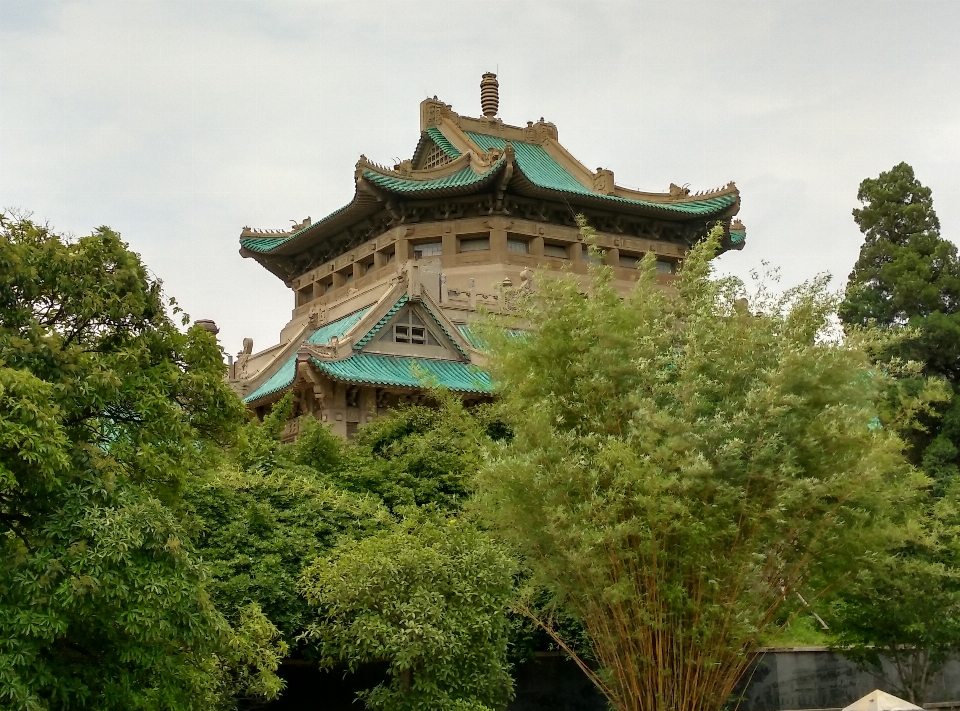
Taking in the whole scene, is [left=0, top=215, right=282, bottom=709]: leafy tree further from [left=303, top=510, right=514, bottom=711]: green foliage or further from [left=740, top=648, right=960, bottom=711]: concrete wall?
[left=740, top=648, right=960, bottom=711]: concrete wall

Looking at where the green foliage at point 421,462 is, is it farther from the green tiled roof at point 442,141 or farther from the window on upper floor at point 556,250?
the green tiled roof at point 442,141

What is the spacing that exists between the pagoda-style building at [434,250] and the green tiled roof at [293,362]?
0.18 ft

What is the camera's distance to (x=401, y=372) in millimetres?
19891

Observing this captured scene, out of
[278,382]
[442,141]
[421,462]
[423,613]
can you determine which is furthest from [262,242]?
[423,613]

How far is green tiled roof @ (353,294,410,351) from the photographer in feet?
65.4

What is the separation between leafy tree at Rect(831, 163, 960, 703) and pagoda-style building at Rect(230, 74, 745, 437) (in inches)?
215

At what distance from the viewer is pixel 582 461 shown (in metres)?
10.4

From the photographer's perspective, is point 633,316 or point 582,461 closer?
point 582,461

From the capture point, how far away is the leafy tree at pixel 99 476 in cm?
718

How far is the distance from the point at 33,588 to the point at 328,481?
819 cm

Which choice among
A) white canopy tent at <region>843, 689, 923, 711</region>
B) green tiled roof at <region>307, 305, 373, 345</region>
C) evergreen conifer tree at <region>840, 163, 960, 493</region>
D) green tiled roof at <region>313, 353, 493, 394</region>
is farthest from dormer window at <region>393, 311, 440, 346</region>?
white canopy tent at <region>843, 689, 923, 711</region>

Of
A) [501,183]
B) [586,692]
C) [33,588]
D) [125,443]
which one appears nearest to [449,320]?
[501,183]

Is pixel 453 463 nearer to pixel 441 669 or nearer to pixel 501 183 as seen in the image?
pixel 441 669

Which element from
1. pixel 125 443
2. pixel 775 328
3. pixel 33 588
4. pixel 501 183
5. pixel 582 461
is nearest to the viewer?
pixel 33 588
